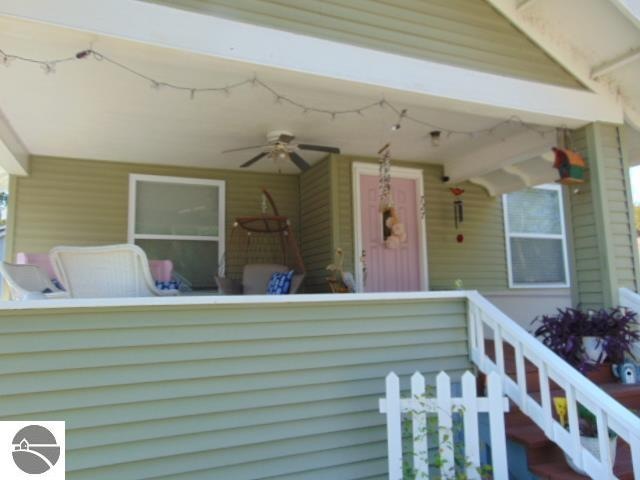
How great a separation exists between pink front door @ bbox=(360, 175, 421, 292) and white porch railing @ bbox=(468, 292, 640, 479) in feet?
7.63

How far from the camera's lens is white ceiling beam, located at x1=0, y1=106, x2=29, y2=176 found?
171 inches

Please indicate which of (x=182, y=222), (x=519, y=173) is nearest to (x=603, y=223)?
(x=519, y=173)

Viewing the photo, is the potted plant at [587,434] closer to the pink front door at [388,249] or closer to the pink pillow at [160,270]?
the pink front door at [388,249]

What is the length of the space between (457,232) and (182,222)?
11.6 feet

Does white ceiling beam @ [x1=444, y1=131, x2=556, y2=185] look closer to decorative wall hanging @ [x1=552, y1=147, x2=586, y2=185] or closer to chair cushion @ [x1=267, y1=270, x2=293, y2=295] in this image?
decorative wall hanging @ [x1=552, y1=147, x2=586, y2=185]

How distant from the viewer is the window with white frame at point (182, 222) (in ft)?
18.7

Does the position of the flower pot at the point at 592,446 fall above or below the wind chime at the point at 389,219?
below

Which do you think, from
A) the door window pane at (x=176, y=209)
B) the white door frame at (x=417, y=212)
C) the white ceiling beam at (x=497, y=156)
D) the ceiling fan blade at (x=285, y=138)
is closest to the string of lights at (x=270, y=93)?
the white ceiling beam at (x=497, y=156)

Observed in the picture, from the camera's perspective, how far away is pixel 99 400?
8.11 feet

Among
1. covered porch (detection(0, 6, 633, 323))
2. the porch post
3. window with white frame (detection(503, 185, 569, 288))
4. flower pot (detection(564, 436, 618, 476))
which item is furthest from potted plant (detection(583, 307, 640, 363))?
window with white frame (detection(503, 185, 569, 288))

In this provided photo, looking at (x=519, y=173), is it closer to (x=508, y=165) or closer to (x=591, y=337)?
(x=508, y=165)

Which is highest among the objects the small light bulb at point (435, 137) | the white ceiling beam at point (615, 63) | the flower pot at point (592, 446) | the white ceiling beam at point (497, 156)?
the white ceiling beam at point (615, 63)

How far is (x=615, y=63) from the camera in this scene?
13.3ft

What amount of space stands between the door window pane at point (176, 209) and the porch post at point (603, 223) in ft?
13.3
